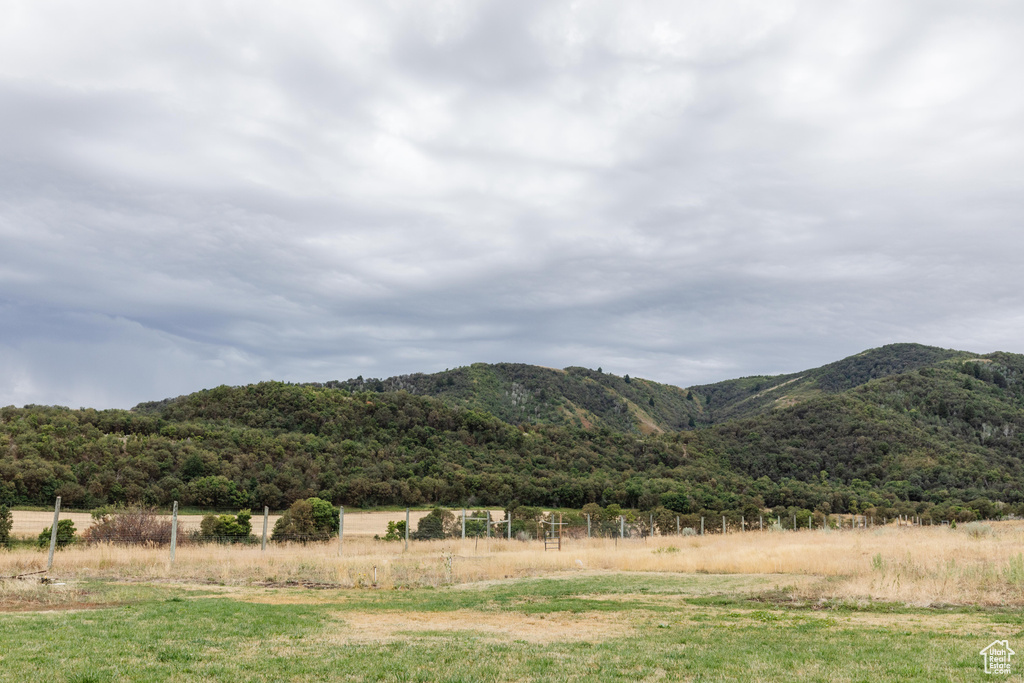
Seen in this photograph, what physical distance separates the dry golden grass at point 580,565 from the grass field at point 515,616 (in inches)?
4.3

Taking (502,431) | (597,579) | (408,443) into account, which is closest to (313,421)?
(408,443)

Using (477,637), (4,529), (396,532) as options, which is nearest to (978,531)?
(396,532)

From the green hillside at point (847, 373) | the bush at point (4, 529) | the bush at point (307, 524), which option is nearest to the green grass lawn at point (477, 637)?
the bush at point (4, 529)

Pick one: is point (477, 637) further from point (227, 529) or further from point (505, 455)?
point (505, 455)

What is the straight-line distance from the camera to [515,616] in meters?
15.1

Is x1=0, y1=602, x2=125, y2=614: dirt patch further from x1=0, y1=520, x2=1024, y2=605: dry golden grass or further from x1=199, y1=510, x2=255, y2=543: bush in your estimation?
x1=199, y1=510, x2=255, y2=543: bush

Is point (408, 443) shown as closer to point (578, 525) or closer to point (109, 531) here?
point (578, 525)

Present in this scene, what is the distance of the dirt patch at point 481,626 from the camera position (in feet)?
38.7

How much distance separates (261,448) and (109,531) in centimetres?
3399

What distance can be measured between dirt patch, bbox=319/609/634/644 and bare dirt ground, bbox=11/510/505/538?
23.2 metres

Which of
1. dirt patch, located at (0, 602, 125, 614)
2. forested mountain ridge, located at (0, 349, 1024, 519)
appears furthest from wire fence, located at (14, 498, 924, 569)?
dirt patch, located at (0, 602, 125, 614)

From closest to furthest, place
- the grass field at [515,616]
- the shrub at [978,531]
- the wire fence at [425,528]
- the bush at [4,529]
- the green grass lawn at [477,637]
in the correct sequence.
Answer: the green grass lawn at [477,637] → the grass field at [515,616] → the bush at [4,529] → the wire fence at [425,528] → the shrub at [978,531]

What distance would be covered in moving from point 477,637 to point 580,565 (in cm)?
1675

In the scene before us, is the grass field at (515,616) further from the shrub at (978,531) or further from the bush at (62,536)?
the shrub at (978,531)
